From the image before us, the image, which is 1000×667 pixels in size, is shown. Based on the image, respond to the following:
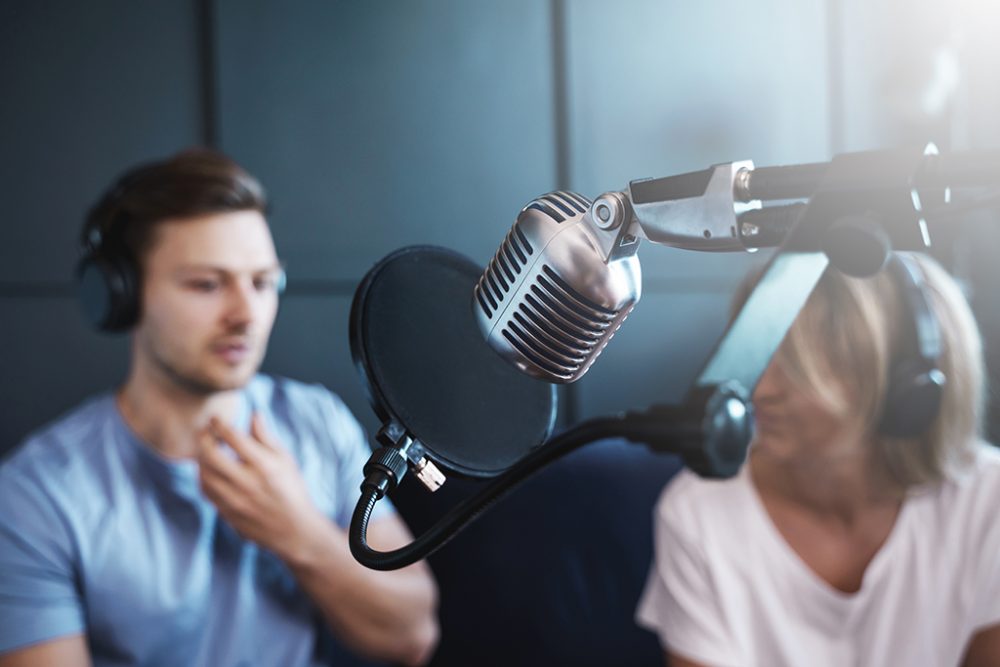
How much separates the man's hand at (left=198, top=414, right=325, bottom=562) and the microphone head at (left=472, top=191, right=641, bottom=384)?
0.95m

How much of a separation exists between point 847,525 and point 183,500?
3.22ft

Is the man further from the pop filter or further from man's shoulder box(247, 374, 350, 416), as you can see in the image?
the pop filter

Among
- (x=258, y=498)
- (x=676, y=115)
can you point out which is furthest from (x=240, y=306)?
(x=676, y=115)

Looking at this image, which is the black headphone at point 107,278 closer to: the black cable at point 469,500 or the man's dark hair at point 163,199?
the man's dark hair at point 163,199

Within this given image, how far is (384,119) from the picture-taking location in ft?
6.30

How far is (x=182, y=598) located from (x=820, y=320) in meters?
0.98

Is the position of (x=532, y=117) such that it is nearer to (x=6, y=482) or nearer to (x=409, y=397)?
(x=6, y=482)

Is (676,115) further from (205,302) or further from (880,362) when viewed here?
(205,302)

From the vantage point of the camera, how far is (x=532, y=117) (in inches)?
81.4

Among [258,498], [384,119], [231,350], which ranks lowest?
[258,498]

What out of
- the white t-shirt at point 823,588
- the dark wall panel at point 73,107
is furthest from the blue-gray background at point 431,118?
the white t-shirt at point 823,588

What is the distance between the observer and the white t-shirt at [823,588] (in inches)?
45.3

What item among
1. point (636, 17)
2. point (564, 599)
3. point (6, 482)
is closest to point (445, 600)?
point (564, 599)

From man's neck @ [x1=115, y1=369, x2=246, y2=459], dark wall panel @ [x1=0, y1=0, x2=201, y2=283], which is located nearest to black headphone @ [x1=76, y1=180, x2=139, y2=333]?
man's neck @ [x1=115, y1=369, x2=246, y2=459]
